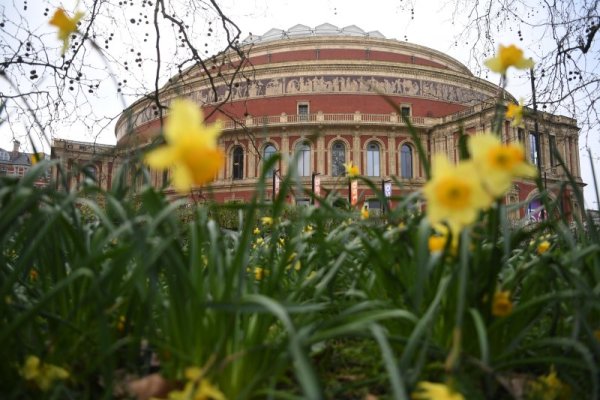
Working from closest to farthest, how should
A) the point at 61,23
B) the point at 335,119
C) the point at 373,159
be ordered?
the point at 61,23 < the point at 335,119 < the point at 373,159

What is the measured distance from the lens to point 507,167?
523mm

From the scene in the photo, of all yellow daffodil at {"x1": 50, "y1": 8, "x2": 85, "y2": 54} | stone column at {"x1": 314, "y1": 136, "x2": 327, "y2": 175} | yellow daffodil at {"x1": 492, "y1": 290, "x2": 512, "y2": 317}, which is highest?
stone column at {"x1": 314, "y1": 136, "x2": 327, "y2": 175}

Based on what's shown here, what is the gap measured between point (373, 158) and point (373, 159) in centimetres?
5

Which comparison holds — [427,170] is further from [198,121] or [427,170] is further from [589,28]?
[589,28]

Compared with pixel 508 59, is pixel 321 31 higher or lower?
higher

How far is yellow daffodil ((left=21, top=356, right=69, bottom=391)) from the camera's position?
2.34ft

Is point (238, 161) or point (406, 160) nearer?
point (406, 160)

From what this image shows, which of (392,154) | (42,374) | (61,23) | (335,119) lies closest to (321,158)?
(335,119)

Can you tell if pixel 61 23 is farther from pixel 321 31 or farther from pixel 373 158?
pixel 321 31

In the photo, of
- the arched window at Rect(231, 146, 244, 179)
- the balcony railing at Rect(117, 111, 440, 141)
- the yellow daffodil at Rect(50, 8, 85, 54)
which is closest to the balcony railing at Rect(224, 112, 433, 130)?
the balcony railing at Rect(117, 111, 440, 141)

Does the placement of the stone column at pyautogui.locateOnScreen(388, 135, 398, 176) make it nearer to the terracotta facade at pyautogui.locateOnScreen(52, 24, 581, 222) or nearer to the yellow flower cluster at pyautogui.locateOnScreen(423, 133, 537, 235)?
the terracotta facade at pyautogui.locateOnScreen(52, 24, 581, 222)

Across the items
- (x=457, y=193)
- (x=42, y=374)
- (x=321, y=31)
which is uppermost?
(x=321, y=31)

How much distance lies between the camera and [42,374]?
72 cm

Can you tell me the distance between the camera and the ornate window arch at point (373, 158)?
23.4 m
